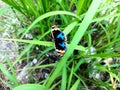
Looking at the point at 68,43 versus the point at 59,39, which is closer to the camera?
the point at 59,39

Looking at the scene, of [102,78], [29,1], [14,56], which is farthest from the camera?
[14,56]

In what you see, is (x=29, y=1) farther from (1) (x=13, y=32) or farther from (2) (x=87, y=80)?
(2) (x=87, y=80)

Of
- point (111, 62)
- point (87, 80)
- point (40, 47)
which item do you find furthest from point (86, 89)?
point (40, 47)

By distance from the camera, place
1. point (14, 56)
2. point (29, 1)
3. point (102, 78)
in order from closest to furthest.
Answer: point (29, 1)
point (102, 78)
point (14, 56)

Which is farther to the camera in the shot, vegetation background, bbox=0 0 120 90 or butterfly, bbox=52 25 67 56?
vegetation background, bbox=0 0 120 90

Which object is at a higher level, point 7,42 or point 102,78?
point 7,42

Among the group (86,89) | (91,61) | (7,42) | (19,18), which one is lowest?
(86,89)

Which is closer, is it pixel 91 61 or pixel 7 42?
pixel 91 61

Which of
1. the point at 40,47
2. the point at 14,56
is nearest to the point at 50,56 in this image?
the point at 40,47

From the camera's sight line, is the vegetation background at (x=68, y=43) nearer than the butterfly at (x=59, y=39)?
No

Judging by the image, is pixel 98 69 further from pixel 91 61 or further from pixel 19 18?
pixel 19 18
